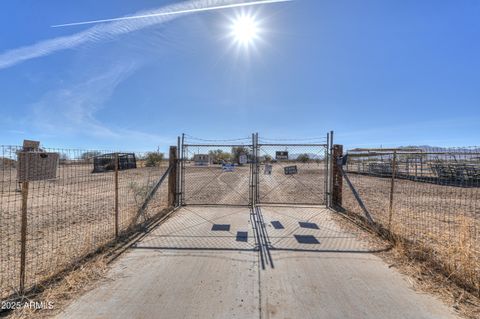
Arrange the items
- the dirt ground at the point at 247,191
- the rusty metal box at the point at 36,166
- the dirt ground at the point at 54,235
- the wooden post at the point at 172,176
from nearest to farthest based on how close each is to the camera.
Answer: the rusty metal box at the point at 36,166 < the dirt ground at the point at 54,235 < the wooden post at the point at 172,176 < the dirt ground at the point at 247,191

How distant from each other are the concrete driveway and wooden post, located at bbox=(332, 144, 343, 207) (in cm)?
273

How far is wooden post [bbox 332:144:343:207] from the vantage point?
8.05 meters

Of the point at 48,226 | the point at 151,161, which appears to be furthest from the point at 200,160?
the point at 151,161

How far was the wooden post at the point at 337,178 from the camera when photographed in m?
8.05

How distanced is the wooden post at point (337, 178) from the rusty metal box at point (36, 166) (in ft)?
24.2

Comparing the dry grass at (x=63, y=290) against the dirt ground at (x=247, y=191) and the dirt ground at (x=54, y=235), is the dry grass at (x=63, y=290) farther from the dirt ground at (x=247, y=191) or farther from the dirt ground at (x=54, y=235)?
the dirt ground at (x=247, y=191)

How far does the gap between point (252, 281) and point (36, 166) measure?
3.28m

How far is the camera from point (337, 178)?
8.18 meters

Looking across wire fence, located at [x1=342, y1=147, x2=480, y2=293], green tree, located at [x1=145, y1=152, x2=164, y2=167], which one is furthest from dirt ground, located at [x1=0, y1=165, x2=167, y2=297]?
wire fence, located at [x1=342, y1=147, x2=480, y2=293]

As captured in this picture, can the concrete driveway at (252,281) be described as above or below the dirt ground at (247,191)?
below

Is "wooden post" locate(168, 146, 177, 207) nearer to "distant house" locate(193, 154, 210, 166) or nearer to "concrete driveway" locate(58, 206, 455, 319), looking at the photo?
"distant house" locate(193, 154, 210, 166)

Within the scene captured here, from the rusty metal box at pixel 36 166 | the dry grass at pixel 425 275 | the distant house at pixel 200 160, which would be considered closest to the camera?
→ the dry grass at pixel 425 275

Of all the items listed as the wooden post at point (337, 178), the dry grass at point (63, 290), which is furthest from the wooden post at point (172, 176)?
the wooden post at point (337, 178)

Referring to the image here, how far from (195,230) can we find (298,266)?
106 inches
